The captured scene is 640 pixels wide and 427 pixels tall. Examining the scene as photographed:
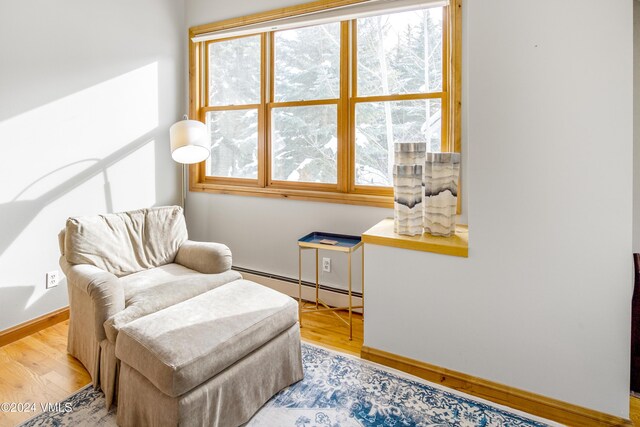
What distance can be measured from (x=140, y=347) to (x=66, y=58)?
7.32ft

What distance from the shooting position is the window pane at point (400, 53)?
100 inches

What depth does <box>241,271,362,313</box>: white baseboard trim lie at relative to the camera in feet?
9.43

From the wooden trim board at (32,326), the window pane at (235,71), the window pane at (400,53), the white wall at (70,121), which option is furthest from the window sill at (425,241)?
the wooden trim board at (32,326)

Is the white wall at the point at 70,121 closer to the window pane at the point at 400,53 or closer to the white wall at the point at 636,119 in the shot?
the window pane at the point at 400,53

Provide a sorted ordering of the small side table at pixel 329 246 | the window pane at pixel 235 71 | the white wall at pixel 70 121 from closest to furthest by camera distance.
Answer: the white wall at pixel 70 121 < the small side table at pixel 329 246 < the window pane at pixel 235 71

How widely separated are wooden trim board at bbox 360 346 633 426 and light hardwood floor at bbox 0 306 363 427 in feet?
0.95

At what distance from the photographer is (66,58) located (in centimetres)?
262

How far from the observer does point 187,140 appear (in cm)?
245

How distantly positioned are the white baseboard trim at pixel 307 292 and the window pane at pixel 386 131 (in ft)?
2.93

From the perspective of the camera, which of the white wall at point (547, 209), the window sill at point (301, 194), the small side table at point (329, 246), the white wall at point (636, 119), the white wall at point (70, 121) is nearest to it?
the white wall at point (547, 209)

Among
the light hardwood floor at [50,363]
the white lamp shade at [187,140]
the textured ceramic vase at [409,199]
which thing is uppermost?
the white lamp shade at [187,140]

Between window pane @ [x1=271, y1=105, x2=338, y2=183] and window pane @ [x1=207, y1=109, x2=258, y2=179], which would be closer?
window pane @ [x1=271, y1=105, x2=338, y2=183]

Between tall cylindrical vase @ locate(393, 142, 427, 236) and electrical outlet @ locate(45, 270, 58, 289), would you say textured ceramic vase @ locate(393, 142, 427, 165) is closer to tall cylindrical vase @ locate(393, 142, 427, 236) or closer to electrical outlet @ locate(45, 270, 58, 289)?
tall cylindrical vase @ locate(393, 142, 427, 236)

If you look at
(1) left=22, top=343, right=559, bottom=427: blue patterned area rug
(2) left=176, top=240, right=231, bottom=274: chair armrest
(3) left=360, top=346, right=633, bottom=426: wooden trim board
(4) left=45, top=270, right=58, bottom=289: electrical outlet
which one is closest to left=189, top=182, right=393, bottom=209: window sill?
(2) left=176, top=240, right=231, bottom=274: chair armrest
